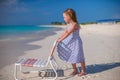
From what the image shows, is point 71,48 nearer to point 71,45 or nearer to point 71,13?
point 71,45

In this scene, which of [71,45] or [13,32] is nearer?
[71,45]

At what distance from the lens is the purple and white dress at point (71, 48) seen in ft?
7.98

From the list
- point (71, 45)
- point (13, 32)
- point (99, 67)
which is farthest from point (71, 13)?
point (13, 32)

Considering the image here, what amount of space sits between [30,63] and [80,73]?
24.7 inches

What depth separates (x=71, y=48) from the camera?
245cm

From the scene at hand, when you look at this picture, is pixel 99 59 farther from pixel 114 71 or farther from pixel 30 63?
pixel 30 63

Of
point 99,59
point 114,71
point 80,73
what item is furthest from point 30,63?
point 99,59

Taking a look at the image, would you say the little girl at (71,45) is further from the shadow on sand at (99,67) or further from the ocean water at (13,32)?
the ocean water at (13,32)

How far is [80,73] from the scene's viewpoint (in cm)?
260

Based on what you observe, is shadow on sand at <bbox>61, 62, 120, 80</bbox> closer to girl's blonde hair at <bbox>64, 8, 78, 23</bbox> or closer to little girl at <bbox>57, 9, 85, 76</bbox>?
little girl at <bbox>57, 9, 85, 76</bbox>

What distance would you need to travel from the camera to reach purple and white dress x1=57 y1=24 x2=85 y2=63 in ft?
7.98

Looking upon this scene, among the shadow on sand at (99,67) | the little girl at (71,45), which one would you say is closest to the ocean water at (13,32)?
the shadow on sand at (99,67)

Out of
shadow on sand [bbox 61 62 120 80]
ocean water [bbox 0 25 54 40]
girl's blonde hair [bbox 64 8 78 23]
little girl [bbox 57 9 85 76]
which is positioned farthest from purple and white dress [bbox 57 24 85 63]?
ocean water [bbox 0 25 54 40]

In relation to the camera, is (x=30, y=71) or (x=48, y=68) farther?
(x=48, y=68)
